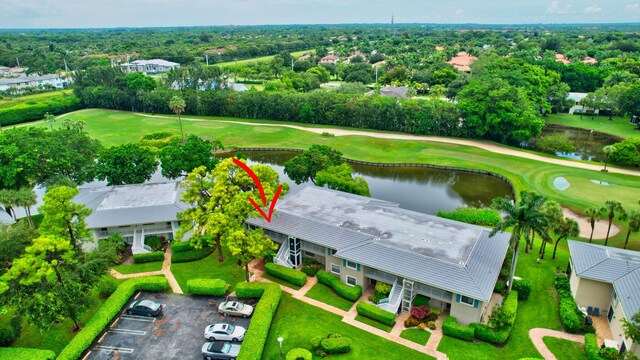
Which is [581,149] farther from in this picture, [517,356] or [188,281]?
[188,281]

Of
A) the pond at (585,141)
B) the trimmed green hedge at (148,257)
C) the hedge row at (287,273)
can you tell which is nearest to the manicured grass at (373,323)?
the hedge row at (287,273)

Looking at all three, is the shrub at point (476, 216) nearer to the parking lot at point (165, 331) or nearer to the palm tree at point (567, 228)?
the palm tree at point (567, 228)

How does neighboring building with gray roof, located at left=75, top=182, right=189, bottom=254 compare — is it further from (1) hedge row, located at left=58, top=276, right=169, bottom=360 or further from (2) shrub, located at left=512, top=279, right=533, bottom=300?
(2) shrub, located at left=512, top=279, right=533, bottom=300

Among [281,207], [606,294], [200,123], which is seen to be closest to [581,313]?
[606,294]

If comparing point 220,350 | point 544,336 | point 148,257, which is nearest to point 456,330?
point 544,336

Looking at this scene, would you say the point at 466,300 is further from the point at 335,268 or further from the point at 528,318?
the point at 335,268
